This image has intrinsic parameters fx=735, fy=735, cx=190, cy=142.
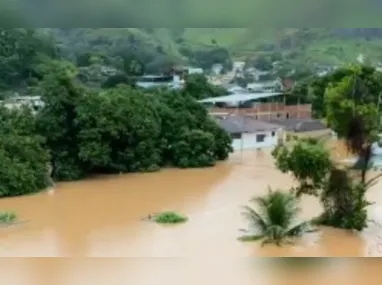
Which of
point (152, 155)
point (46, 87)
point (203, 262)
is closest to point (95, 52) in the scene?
point (46, 87)

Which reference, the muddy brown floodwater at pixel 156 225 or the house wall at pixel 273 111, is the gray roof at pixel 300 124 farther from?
the muddy brown floodwater at pixel 156 225

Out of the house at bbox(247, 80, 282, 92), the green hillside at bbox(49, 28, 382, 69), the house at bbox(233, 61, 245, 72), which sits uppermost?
the green hillside at bbox(49, 28, 382, 69)

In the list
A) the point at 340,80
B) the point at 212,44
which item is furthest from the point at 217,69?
the point at 212,44

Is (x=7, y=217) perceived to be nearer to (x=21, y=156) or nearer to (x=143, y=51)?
(x=21, y=156)

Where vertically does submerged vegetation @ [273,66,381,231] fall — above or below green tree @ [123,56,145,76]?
below

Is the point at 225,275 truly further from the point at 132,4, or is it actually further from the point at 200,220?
the point at 200,220

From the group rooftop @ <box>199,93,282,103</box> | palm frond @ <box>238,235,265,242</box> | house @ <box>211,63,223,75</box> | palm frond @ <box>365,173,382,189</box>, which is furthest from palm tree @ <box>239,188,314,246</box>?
house @ <box>211,63,223,75</box>

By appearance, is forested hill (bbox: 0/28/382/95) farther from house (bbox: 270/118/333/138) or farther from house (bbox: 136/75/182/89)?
house (bbox: 270/118/333/138)

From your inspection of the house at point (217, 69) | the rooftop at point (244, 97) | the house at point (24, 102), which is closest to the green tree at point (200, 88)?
the rooftop at point (244, 97)
